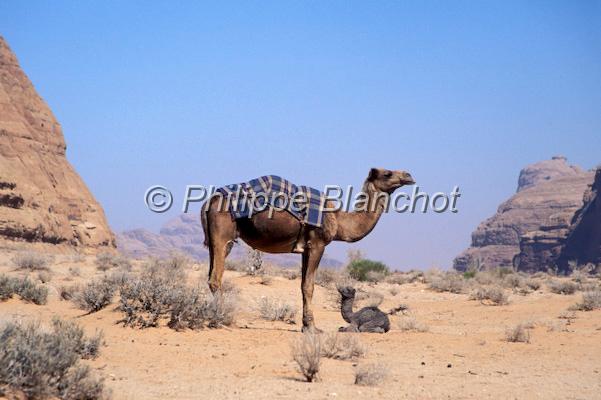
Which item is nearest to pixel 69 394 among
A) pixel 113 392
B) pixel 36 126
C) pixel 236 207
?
pixel 113 392

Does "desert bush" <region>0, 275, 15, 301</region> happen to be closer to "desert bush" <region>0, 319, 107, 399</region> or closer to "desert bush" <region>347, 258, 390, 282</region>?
"desert bush" <region>0, 319, 107, 399</region>

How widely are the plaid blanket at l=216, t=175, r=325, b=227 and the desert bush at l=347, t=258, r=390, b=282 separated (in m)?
21.3

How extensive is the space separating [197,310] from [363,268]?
2486 cm

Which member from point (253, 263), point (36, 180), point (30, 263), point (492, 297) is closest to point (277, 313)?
point (492, 297)

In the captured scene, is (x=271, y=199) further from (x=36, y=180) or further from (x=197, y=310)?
(x=36, y=180)

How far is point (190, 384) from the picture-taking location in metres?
7.41

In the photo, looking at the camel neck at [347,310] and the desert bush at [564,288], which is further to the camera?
the desert bush at [564,288]

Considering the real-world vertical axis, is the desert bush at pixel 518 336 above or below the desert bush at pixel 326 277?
below

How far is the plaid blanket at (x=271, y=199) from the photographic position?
11.9m

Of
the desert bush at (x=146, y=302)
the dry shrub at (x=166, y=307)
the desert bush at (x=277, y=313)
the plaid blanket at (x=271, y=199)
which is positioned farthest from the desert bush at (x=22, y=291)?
the plaid blanket at (x=271, y=199)

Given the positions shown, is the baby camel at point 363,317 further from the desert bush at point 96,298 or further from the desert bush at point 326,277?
the desert bush at point 326,277

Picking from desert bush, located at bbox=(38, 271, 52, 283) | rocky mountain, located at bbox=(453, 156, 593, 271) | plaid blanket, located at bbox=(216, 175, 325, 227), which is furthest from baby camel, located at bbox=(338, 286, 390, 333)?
rocky mountain, located at bbox=(453, 156, 593, 271)

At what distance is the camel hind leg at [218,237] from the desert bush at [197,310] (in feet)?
1.12

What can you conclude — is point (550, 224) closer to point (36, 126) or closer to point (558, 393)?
point (36, 126)
